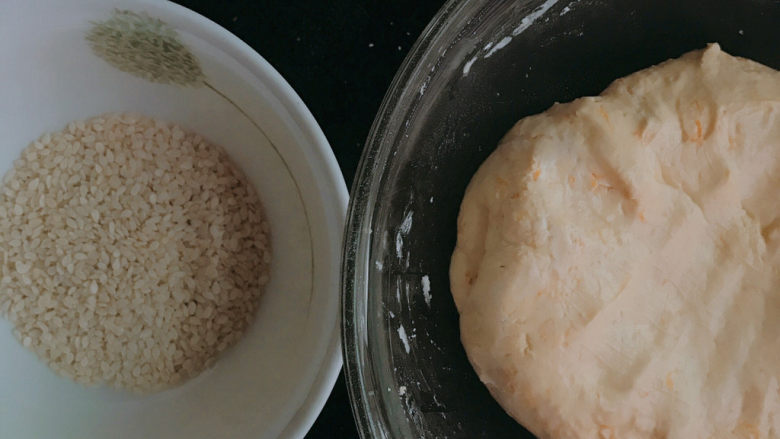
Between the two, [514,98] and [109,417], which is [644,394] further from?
[109,417]

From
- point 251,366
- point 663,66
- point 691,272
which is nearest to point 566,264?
point 691,272

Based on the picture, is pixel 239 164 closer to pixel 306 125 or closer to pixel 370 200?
pixel 306 125

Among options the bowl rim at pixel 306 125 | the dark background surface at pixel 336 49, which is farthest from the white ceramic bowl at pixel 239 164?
the dark background surface at pixel 336 49

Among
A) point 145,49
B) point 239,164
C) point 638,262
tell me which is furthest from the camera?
point 239,164

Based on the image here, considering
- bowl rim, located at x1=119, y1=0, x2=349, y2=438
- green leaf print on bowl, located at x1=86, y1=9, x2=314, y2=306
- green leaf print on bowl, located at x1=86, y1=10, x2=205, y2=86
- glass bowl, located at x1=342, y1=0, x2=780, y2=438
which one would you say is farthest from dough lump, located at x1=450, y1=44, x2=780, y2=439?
green leaf print on bowl, located at x1=86, y1=10, x2=205, y2=86

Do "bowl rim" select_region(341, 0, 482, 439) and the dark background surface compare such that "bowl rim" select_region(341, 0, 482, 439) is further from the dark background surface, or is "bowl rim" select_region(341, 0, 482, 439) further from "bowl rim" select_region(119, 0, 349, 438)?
the dark background surface

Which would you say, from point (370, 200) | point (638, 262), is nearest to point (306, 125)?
point (370, 200)

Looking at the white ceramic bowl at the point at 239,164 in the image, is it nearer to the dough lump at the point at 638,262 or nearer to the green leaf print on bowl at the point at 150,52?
the green leaf print on bowl at the point at 150,52
